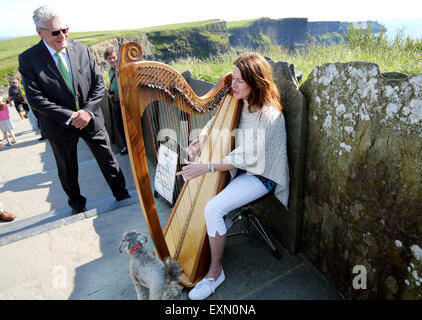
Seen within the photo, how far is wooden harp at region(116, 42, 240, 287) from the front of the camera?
1344mm

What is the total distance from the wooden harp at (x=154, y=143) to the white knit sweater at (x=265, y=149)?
169mm

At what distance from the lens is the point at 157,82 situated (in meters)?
1.45

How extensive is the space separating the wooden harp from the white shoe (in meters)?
0.06

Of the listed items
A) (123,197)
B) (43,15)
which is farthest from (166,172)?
(43,15)

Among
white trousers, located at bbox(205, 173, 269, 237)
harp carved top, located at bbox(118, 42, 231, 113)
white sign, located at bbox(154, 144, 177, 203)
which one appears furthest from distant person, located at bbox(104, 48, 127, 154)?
white trousers, located at bbox(205, 173, 269, 237)

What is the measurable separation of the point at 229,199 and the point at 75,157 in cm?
198

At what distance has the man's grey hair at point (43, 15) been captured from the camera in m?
2.23

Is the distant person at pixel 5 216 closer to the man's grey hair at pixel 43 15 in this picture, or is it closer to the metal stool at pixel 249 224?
the man's grey hair at pixel 43 15

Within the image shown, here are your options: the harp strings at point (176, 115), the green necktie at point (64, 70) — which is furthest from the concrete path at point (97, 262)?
the green necktie at point (64, 70)

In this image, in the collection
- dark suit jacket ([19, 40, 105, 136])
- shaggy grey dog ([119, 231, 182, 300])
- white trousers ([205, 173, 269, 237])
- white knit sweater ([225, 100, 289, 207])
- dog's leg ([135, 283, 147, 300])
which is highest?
dark suit jacket ([19, 40, 105, 136])

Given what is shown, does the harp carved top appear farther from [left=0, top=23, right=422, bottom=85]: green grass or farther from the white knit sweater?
[left=0, top=23, right=422, bottom=85]: green grass

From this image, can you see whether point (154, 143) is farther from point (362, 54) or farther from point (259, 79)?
point (362, 54)

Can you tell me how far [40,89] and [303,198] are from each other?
2.54m
